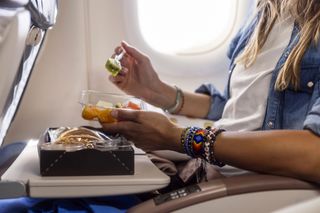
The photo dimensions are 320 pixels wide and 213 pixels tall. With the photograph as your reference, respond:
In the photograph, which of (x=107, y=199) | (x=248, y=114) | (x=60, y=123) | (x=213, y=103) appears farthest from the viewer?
(x=60, y=123)

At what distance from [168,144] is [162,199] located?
0.56 ft

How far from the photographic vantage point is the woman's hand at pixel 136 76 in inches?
56.2

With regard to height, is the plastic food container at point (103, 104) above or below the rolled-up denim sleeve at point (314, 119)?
below

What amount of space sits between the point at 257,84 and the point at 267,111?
84mm

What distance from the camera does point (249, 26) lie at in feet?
4.55

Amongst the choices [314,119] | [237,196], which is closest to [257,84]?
[314,119]

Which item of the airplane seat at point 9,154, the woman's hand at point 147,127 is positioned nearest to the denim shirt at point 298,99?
the woman's hand at point 147,127

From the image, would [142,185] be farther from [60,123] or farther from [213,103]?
[60,123]

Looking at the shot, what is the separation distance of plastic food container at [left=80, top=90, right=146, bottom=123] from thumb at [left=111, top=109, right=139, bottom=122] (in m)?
0.01

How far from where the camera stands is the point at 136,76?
1.47 metres

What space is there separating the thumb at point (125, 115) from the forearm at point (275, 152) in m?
0.20

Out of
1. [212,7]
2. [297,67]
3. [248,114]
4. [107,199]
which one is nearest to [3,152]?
[107,199]

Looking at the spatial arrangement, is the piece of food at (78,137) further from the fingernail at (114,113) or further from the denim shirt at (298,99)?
the denim shirt at (298,99)

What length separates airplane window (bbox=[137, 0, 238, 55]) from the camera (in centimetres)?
174
